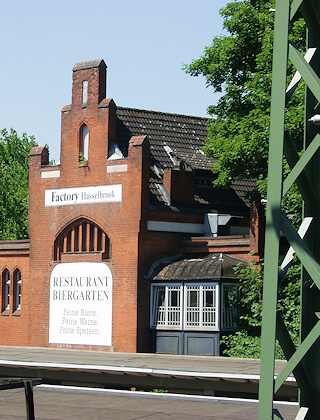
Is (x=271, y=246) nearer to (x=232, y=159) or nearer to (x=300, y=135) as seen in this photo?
(x=300, y=135)

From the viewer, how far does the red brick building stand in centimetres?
2514

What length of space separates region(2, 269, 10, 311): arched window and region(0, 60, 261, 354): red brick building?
0.05 metres

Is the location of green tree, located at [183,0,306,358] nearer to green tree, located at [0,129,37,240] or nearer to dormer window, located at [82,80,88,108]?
dormer window, located at [82,80,88,108]

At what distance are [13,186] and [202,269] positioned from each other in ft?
104

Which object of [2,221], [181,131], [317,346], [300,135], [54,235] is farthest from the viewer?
[2,221]

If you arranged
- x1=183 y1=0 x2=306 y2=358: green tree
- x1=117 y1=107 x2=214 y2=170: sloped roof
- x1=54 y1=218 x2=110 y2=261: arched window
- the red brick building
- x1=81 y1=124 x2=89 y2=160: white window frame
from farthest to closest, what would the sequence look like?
x1=117 y1=107 x2=214 y2=170: sloped roof, x1=81 y1=124 x2=89 y2=160: white window frame, x1=54 y1=218 x2=110 y2=261: arched window, the red brick building, x1=183 y1=0 x2=306 y2=358: green tree

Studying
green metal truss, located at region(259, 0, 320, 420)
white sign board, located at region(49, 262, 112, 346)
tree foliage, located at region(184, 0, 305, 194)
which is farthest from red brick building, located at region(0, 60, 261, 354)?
green metal truss, located at region(259, 0, 320, 420)

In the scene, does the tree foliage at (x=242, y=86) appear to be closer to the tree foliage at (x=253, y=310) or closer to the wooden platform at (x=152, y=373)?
the tree foliage at (x=253, y=310)

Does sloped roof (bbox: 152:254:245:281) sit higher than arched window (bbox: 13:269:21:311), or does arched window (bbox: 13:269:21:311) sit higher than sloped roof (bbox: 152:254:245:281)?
sloped roof (bbox: 152:254:245:281)

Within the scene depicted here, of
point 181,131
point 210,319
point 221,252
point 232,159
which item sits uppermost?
point 181,131

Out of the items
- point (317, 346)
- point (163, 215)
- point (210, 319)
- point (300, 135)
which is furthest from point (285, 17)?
point (163, 215)

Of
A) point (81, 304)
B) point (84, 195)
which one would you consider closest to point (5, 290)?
point (81, 304)

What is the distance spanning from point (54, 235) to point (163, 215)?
4213mm

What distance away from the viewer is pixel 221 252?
83.6ft
